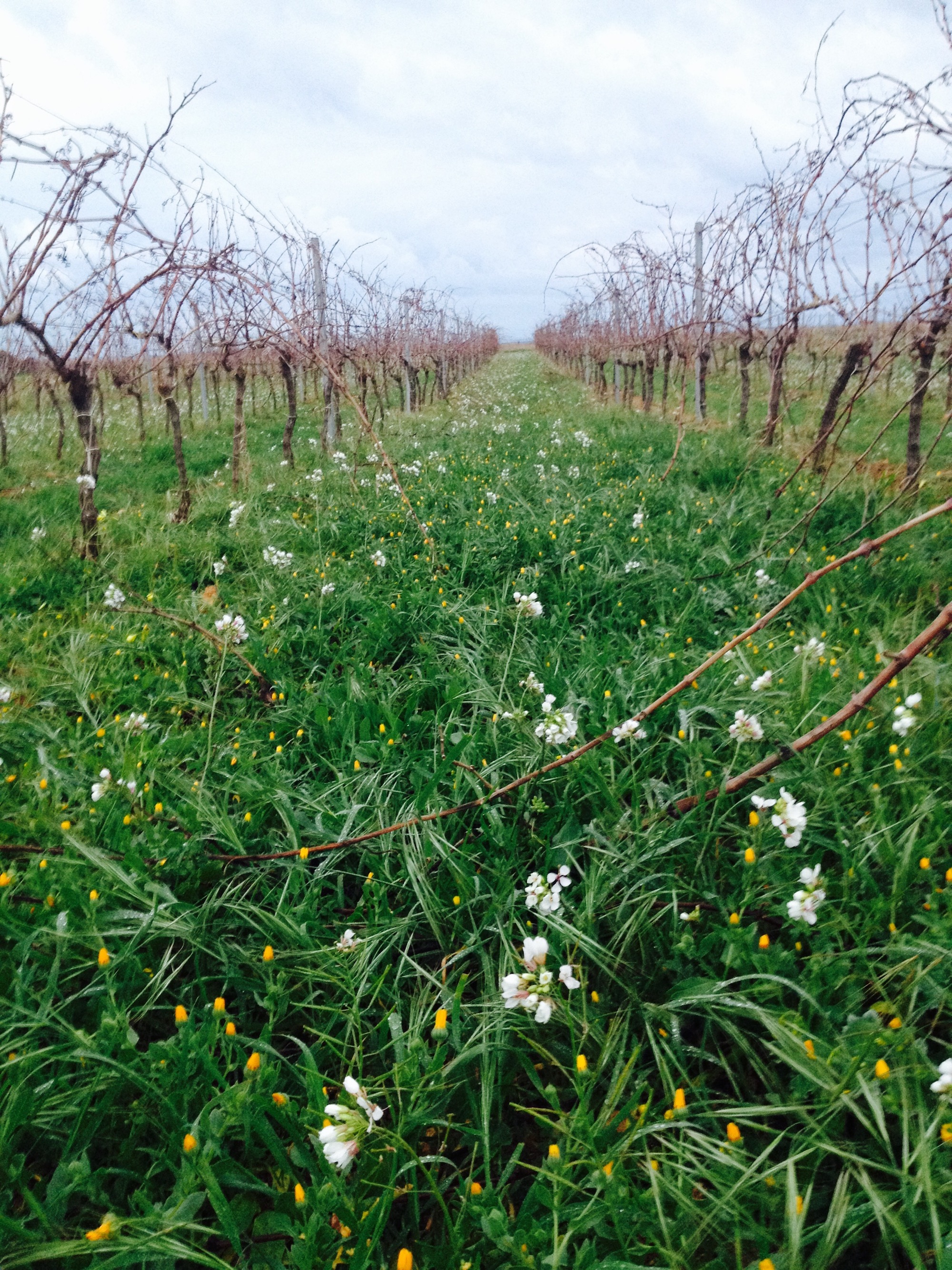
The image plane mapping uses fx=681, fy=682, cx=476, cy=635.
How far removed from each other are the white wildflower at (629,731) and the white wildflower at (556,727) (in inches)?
5.0

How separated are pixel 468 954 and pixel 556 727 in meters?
0.66

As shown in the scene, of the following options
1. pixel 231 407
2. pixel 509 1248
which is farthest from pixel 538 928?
pixel 231 407

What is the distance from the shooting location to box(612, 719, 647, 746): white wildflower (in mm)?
1994

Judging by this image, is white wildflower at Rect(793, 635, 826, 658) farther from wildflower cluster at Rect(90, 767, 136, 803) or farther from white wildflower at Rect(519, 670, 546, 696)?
wildflower cluster at Rect(90, 767, 136, 803)

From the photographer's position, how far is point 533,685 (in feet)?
8.09

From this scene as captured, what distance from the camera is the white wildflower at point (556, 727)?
6.61ft

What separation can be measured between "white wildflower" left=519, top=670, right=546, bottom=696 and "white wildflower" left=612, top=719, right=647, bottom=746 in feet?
1.27

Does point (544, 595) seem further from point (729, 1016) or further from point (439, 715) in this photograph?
point (729, 1016)

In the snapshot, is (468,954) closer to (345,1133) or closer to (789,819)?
(345,1133)

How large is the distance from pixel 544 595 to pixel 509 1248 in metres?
2.93

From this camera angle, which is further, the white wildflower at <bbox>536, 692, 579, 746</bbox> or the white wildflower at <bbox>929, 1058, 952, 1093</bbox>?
the white wildflower at <bbox>536, 692, 579, 746</bbox>

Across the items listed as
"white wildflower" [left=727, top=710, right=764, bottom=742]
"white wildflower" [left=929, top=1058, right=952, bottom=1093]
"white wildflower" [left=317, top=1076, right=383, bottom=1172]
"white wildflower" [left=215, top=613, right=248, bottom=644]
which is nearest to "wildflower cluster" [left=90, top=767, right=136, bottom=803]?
"white wildflower" [left=215, top=613, right=248, bottom=644]

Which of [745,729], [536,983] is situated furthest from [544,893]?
[745,729]

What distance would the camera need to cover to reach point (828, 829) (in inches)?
76.2
